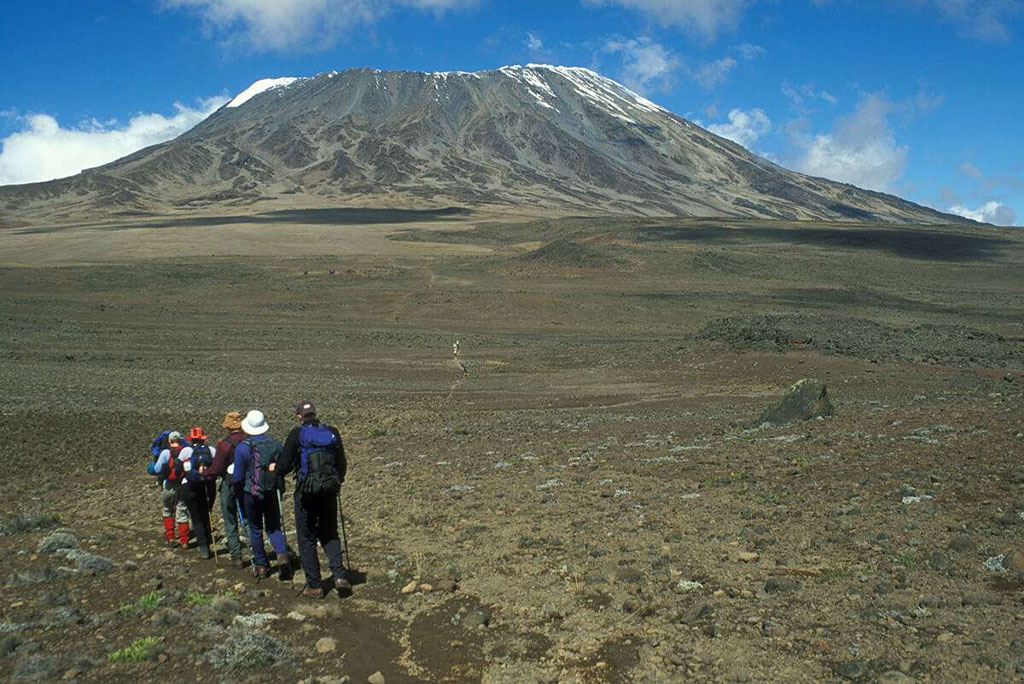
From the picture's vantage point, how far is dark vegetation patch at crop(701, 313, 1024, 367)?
99.4 feet

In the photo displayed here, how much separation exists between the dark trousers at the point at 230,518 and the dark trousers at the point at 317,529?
142cm

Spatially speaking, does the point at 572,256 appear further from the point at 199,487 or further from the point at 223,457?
the point at 223,457

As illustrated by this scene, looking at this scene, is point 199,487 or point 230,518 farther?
point 199,487

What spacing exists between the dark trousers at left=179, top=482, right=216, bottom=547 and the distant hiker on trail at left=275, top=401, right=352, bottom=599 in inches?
70.8

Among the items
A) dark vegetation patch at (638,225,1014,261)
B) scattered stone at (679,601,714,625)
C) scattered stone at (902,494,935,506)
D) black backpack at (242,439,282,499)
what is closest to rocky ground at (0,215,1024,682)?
scattered stone at (679,601,714,625)

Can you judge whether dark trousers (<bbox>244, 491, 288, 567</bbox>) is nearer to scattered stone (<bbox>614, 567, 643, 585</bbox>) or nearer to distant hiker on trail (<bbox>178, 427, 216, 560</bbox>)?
distant hiker on trail (<bbox>178, 427, 216, 560</bbox>)

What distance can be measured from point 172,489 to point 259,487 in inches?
83.6

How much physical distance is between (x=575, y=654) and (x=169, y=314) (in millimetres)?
44985

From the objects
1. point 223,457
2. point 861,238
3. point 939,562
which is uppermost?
point 861,238

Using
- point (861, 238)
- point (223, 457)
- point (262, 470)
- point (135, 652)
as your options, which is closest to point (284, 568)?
point (262, 470)

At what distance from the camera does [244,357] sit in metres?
32.8

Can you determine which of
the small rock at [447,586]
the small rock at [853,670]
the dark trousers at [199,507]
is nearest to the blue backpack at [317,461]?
the small rock at [447,586]

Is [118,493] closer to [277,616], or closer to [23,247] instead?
[277,616]

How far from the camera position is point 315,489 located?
7.89m
